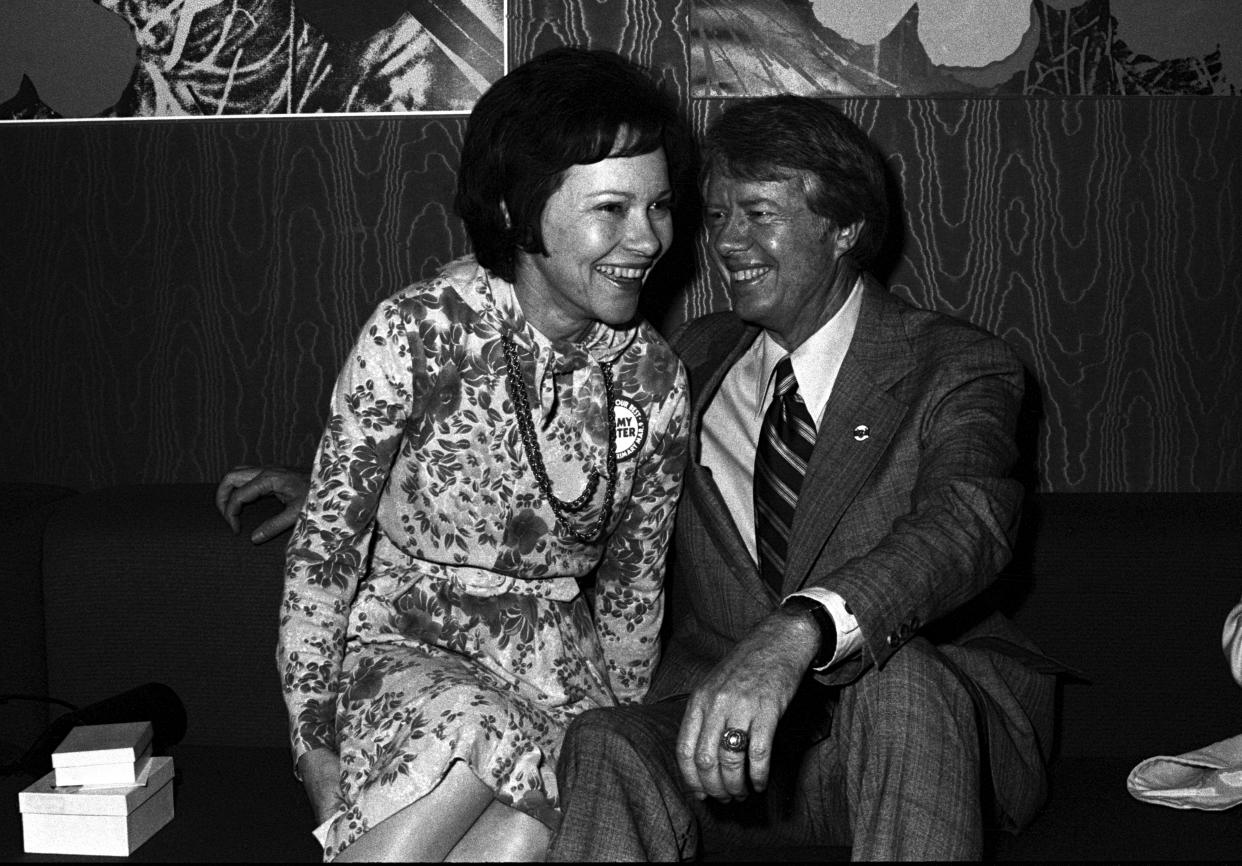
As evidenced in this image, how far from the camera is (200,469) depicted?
2.65 metres

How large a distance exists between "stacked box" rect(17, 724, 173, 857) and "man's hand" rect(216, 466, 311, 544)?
0.44 meters

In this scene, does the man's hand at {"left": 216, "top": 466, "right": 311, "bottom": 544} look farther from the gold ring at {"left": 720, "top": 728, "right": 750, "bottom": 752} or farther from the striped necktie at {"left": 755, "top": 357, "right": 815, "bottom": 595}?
the gold ring at {"left": 720, "top": 728, "right": 750, "bottom": 752}

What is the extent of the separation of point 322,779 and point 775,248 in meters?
1.01

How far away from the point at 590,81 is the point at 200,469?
49.1 inches

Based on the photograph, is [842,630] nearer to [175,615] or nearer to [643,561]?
[643,561]

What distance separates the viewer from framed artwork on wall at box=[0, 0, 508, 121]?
96.7 inches

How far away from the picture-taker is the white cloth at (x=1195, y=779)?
1937 millimetres

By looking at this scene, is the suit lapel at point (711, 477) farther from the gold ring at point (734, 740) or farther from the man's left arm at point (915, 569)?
the gold ring at point (734, 740)

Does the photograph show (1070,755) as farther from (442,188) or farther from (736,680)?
(442,188)

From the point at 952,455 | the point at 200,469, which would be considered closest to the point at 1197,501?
the point at 952,455

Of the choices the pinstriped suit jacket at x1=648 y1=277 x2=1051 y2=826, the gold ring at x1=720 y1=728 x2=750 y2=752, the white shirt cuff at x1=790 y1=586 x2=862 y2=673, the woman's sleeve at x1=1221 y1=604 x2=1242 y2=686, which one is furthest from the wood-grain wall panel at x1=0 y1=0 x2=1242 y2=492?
the gold ring at x1=720 y1=728 x2=750 y2=752

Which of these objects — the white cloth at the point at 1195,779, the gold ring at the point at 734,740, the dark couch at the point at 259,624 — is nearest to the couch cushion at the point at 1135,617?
the dark couch at the point at 259,624

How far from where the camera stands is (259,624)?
2258 millimetres

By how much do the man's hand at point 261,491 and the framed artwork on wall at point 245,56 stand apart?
0.72 m
